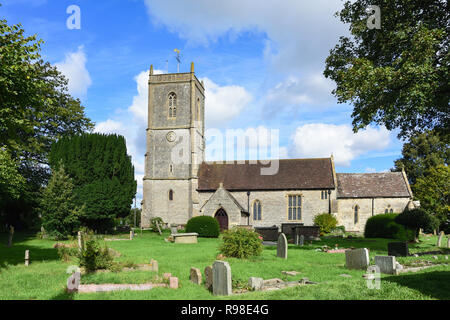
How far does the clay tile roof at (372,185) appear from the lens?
3866cm

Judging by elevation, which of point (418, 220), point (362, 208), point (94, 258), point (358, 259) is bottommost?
point (358, 259)

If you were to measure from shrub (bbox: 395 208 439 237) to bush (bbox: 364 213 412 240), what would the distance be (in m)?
1.19

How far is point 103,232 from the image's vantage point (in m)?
34.3

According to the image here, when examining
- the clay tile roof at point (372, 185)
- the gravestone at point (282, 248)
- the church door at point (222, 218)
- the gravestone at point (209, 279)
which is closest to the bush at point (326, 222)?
the clay tile roof at point (372, 185)

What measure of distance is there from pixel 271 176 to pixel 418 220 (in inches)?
662

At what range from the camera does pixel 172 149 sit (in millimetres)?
40844

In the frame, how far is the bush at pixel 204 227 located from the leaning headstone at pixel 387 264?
19380mm

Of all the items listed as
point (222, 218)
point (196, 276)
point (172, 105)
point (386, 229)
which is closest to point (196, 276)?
point (196, 276)

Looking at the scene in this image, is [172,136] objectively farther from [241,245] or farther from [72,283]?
[72,283]

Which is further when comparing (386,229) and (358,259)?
(386,229)

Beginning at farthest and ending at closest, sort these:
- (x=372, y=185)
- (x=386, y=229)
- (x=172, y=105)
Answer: (x=172, y=105) < (x=372, y=185) < (x=386, y=229)

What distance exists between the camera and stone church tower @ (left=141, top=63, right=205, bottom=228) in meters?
40.1
